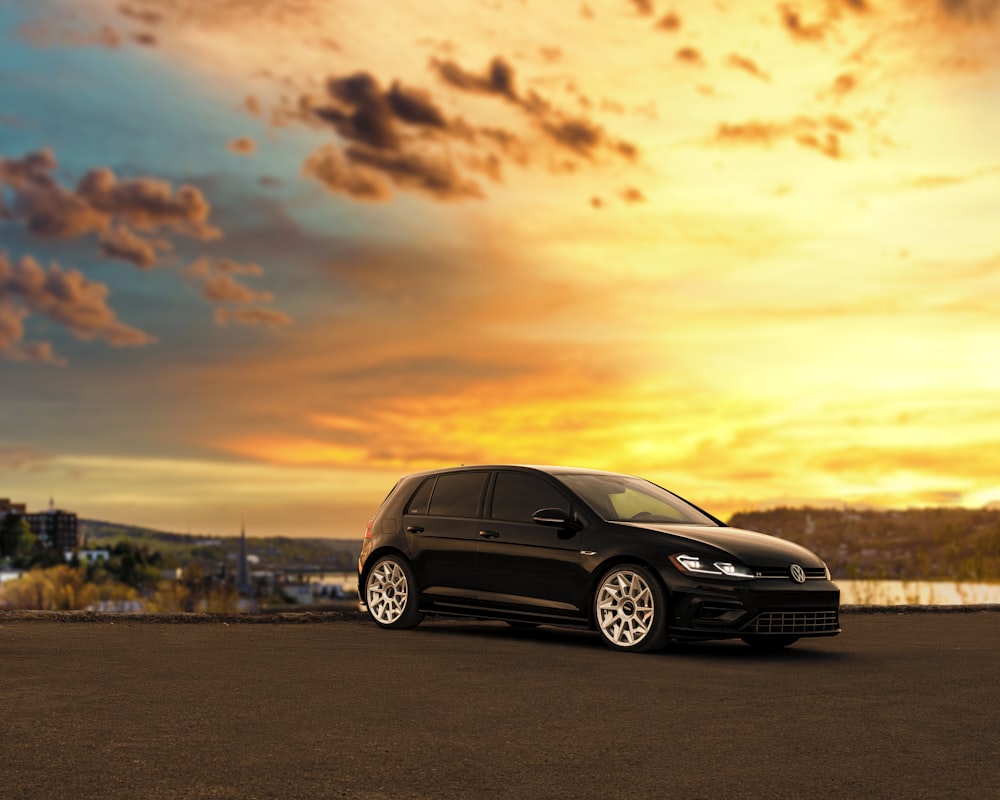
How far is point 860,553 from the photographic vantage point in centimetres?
2908

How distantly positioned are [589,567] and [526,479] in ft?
4.56

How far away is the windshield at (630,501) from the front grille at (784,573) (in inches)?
49.6

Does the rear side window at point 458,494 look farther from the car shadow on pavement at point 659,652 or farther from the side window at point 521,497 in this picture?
the car shadow on pavement at point 659,652

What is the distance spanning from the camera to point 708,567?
11.9 m

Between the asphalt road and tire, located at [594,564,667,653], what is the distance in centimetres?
21

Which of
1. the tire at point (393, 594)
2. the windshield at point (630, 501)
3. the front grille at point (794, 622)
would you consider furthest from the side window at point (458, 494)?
the front grille at point (794, 622)

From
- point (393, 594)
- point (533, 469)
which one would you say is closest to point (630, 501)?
point (533, 469)

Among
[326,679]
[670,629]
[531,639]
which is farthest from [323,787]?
[531,639]

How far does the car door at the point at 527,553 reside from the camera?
41.2 ft

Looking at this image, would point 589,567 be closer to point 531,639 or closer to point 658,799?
point 531,639

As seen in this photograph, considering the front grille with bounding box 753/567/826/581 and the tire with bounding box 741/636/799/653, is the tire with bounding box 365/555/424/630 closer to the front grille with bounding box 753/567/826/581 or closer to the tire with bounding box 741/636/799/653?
the tire with bounding box 741/636/799/653

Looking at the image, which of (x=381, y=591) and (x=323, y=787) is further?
(x=381, y=591)

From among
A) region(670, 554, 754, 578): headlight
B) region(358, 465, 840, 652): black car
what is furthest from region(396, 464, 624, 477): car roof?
region(670, 554, 754, 578): headlight

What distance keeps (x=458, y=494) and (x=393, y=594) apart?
1343mm
